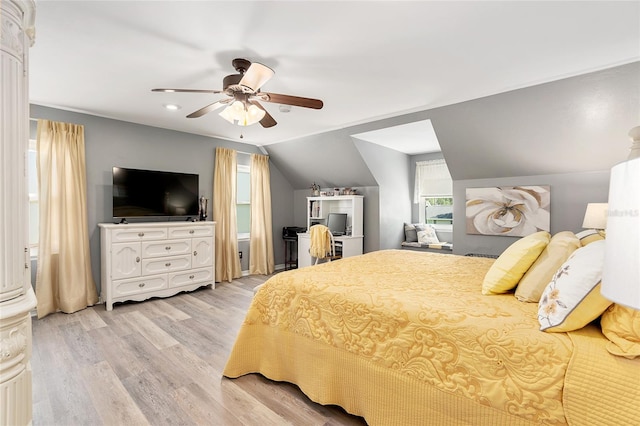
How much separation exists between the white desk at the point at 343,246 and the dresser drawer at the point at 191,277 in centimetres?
A: 161

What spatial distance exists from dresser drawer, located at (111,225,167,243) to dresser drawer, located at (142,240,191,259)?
0.08 metres

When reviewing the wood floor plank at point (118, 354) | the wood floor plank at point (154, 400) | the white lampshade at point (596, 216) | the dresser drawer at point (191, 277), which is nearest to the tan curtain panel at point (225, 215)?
the dresser drawer at point (191, 277)

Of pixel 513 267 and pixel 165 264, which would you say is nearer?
pixel 513 267

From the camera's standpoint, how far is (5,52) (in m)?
1.07

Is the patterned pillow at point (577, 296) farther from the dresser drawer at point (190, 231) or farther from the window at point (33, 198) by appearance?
Result: the window at point (33, 198)

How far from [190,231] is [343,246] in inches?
94.2

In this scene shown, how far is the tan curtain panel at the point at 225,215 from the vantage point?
200 inches

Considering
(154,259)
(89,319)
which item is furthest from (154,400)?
(154,259)

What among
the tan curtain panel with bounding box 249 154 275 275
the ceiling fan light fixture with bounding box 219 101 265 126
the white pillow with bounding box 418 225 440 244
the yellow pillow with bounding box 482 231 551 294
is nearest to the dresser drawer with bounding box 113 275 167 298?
the tan curtain panel with bounding box 249 154 275 275

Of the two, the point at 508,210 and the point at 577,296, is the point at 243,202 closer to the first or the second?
the point at 508,210

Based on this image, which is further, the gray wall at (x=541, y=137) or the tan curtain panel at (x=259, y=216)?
the tan curtain panel at (x=259, y=216)

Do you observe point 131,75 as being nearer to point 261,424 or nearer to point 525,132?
point 261,424

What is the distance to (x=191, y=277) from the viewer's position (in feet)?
14.7

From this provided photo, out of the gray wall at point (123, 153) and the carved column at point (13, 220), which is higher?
the gray wall at point (123, 153)
